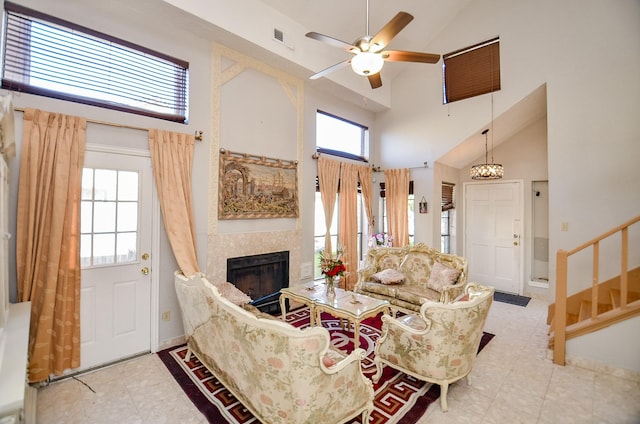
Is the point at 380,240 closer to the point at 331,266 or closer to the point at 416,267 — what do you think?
the point at 416,267

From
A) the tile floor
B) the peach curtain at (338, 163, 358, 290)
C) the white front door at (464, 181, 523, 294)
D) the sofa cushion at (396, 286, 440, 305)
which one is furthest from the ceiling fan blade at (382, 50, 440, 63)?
the white front door at (464, 181, 523, 294)

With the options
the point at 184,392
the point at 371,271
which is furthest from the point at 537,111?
the point at 184,392

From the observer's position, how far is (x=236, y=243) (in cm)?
389

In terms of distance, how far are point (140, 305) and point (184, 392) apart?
1157 mm

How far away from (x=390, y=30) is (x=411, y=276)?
3198mm

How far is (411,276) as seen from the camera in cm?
430

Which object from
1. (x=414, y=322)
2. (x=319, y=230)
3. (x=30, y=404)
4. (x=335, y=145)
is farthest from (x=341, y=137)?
(x=30, y=404)

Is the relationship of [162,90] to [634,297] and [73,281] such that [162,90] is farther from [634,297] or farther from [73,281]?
[634,297]

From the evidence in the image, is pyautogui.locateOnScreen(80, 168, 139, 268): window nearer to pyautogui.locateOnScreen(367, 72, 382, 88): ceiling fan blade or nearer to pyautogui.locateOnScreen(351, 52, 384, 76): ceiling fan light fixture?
pyautogui.locateOnScreen(351, 52, 384, 76): ceiling fan light fixture

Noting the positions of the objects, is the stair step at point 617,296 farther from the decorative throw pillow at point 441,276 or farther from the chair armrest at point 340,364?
the chair armrest at point 340,364

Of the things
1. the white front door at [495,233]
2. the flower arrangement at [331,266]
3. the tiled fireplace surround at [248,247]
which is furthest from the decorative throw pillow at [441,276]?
the white front door at [495,233]

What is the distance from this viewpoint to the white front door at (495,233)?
546cm

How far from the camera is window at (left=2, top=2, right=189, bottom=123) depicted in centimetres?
254

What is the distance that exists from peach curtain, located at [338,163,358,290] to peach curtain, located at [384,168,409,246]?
735 mm
